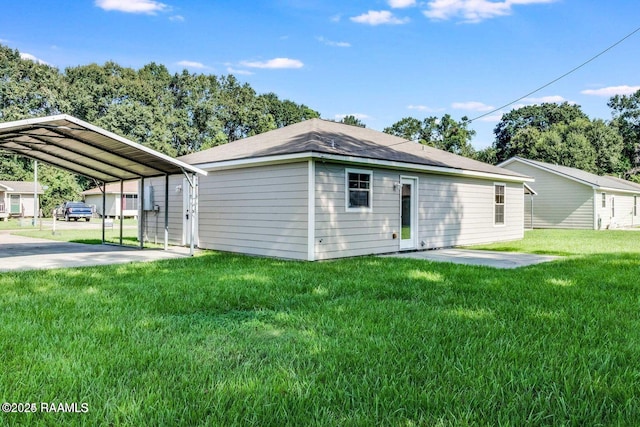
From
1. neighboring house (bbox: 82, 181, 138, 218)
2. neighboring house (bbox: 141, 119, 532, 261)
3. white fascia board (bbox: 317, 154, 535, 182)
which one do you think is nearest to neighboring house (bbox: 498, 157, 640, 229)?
white fascia board (bbox: 317, 154, 535, 182)

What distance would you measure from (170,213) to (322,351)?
34.3ft

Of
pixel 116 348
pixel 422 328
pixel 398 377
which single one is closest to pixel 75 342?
pixel 116 348

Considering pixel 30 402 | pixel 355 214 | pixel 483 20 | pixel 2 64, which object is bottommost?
pixel 30 402

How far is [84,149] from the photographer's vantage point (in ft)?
34.0

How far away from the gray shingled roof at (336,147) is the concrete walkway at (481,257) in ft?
7.31

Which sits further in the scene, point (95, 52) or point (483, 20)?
point (95, 52)

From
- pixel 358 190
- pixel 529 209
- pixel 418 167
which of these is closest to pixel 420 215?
pixel 418 167

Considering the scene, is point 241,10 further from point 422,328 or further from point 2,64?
point 2,64

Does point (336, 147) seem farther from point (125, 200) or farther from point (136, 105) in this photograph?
point (136, 105)

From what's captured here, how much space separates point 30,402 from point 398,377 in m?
2.15

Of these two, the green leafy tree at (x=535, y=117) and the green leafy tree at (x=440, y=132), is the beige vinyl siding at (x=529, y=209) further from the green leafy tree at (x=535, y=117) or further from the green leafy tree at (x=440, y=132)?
the green leafy tree at (x=535, y=117)

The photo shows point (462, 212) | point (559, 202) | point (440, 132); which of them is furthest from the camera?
point (440, 132)

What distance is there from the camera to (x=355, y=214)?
9773mm

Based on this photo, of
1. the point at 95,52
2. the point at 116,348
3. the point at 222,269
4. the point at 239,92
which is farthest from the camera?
the point at 239,92
